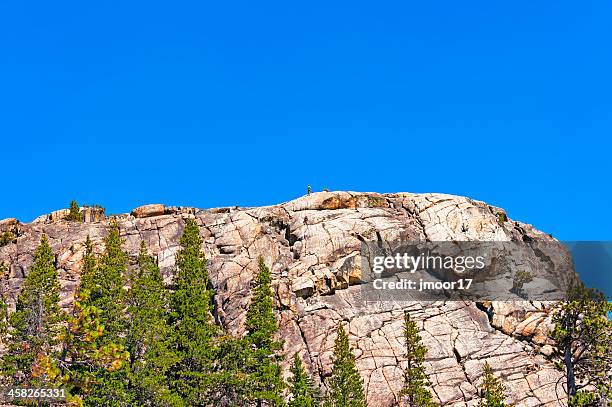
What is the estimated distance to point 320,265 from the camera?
106438 millimetres

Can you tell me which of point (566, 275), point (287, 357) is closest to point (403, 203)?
point (566, 275)

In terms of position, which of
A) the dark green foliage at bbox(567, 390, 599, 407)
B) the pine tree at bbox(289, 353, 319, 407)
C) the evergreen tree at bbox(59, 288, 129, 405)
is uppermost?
the evergreen tree at bbox(59, 288, 129, 405)

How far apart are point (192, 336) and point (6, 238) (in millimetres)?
52986

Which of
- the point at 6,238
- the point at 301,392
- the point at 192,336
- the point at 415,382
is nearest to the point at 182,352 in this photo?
the point at 192,336

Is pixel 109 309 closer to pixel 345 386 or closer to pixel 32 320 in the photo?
pixel 32 320

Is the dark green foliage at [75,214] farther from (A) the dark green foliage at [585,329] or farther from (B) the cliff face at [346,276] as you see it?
(A) the dark green foliage at [585,329]

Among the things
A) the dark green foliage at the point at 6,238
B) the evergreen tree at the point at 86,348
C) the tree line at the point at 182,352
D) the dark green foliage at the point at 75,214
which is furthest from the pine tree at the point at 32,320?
the dark green foliage at the point at 75,214

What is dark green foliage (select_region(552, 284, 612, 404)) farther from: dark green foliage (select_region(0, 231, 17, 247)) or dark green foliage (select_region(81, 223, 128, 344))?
dark green foliage (select_region(0, 231, 17, 247))

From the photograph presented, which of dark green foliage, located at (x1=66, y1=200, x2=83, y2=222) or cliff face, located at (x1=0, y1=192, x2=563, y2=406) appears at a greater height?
dark green foliage, located at (x1=66, y1=200, x2=83, y2=222)

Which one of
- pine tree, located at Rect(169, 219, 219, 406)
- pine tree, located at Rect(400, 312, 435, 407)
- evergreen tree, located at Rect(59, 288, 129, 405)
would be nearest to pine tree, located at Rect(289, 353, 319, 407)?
pine tree, located at Rect(169, 219, 219, 406)

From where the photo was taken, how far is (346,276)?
344 ft

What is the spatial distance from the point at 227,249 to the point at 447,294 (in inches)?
1398

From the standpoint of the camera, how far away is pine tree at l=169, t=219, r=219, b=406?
238 feet

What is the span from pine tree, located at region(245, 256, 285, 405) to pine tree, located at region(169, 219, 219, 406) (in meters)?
4.64
